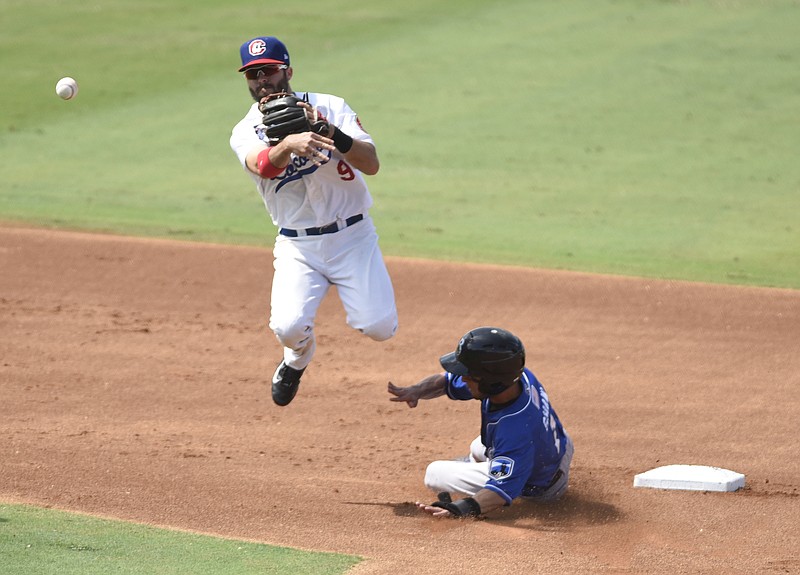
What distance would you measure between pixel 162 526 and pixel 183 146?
10496mm

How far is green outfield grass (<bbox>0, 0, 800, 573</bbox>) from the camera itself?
41.3ft

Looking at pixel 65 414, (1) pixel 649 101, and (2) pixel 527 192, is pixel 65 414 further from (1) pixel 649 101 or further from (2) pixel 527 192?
(1) pixel 649 101

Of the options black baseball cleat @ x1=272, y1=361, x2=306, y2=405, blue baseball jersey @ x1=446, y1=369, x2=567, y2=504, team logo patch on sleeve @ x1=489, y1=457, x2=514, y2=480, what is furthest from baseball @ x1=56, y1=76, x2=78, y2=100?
team logo patch on sleeve @ x1=489, y1=457, x2=514, y2=480

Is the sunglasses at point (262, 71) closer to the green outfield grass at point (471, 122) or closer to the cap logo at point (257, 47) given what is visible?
the cap logo at point (257, 47)

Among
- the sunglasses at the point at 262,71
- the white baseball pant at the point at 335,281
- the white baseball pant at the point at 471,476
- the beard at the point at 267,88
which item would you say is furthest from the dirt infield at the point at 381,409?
the sunglasses at the point at 262,71

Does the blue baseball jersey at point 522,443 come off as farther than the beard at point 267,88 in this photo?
No

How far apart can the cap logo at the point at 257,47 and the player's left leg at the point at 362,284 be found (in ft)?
3.50

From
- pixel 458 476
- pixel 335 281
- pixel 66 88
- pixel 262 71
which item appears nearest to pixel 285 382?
pixel 335 281

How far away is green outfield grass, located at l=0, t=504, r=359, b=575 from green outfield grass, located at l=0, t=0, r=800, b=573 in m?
6.39

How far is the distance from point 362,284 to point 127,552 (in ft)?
6.86

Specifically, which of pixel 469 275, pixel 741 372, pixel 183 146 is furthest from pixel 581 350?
pixel 183 146

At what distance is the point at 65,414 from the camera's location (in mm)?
7492

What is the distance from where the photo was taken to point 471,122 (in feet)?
53.5

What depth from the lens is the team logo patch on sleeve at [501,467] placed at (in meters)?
5.83
